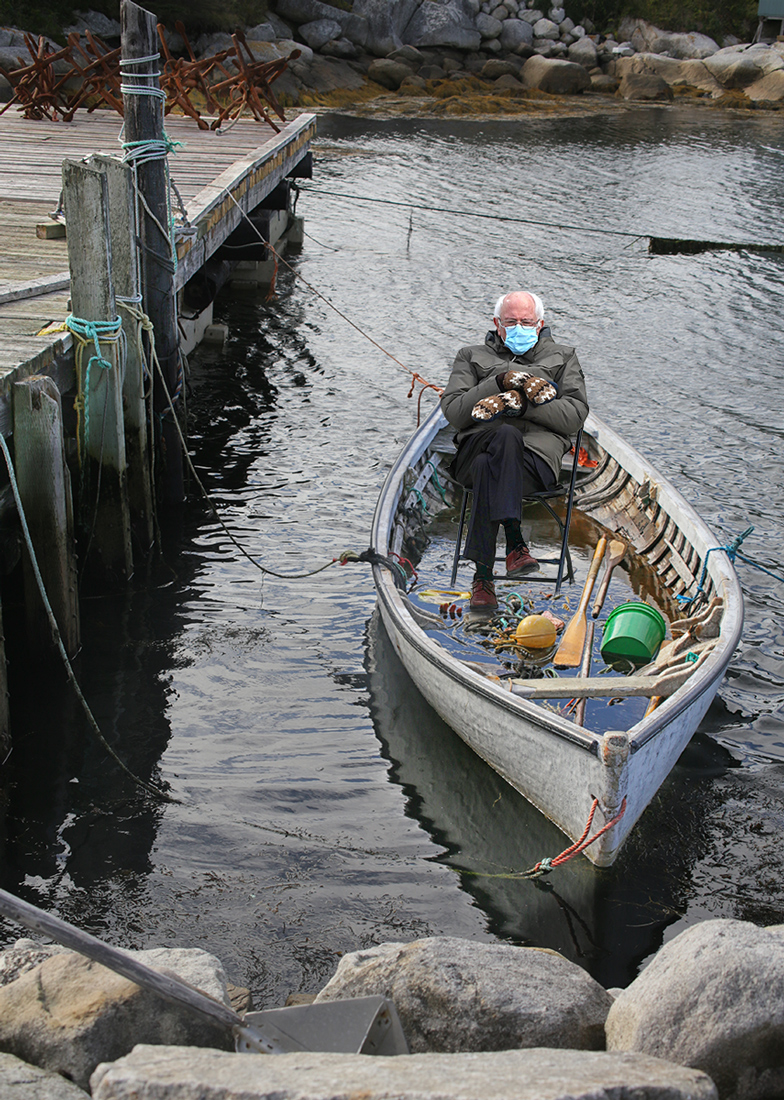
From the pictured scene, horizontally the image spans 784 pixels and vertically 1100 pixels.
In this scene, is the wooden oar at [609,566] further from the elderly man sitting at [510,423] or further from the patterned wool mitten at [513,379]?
the patterned wool mitten at [513,379]

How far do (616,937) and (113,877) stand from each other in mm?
2456

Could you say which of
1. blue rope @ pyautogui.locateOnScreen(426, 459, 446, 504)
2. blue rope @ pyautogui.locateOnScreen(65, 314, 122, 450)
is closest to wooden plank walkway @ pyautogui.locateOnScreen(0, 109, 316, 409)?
blue rope @ pyautogui.locateOnScreen(65, 314, 122, 450)

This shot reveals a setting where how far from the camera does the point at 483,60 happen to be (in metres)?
47.8

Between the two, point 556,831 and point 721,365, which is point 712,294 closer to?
point 721,365

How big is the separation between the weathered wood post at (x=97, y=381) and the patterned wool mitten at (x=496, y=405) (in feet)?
8.58

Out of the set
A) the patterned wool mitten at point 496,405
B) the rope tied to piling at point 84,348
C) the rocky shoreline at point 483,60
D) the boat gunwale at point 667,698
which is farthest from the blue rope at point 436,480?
the rocky shoreline at point 483,60

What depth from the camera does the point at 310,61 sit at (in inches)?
1631

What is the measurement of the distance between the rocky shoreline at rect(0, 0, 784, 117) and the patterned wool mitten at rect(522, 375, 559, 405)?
34.8 meters

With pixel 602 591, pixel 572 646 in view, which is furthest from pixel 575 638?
pixel 602 591

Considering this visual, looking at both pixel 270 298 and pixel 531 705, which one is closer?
pixel 531 705

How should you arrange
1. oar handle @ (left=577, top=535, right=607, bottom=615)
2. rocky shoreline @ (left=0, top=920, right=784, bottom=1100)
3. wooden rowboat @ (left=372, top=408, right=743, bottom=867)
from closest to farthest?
rocky shoreline @ (left=0, top=920, right=784, bottom=1100), wooden rowboat @ (left=372, top=408, right=743, bottom=867), oar handle @ (left=577, top=535, right=607, bottom=615)

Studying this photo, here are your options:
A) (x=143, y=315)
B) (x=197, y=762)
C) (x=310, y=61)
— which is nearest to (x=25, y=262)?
(x=143, y=315)

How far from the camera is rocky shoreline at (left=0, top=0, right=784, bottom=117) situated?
40500 millimetres

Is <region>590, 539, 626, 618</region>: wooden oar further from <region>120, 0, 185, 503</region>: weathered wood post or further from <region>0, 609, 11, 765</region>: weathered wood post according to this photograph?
<region>0, 609, 11, 765</region>: weathered wood post
